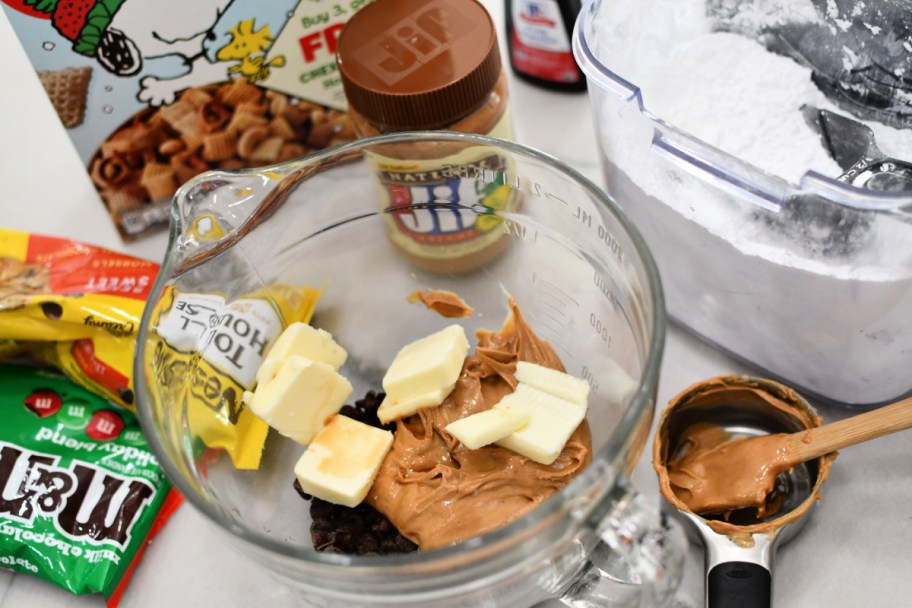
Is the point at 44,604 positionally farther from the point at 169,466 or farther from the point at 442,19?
the point at 442,19

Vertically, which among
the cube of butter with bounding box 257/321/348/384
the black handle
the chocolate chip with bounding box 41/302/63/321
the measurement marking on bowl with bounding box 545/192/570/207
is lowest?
the black handle

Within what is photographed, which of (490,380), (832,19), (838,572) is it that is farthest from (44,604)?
(832,19)

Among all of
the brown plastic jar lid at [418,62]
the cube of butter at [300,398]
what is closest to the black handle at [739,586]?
the cube of butter at [300,398]

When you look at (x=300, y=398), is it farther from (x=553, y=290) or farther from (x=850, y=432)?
(x=850, y=432)

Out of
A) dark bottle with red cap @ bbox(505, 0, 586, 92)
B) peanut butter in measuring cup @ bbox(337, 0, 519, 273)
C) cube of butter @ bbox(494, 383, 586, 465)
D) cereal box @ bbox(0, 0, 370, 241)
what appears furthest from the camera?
dark bottle with red cap @ bbox(505, 0, 586, 92)

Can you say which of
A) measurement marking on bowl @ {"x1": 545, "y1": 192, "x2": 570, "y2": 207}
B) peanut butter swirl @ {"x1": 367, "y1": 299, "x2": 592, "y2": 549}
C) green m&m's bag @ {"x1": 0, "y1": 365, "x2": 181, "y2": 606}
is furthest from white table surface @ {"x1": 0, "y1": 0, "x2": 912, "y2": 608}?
measurement marking on bowl @ {"x1": 545, "y1": 192, "x2": 570, "y2": 207}

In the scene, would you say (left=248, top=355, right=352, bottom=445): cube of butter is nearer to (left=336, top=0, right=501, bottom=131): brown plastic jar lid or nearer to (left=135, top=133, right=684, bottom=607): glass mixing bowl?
(left=135, top=133, right=684, bottom=607): glass mixing bowl

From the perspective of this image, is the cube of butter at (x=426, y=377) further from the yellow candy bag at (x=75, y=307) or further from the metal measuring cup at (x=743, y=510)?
the yellow candy bag at (x=75, y=307)
